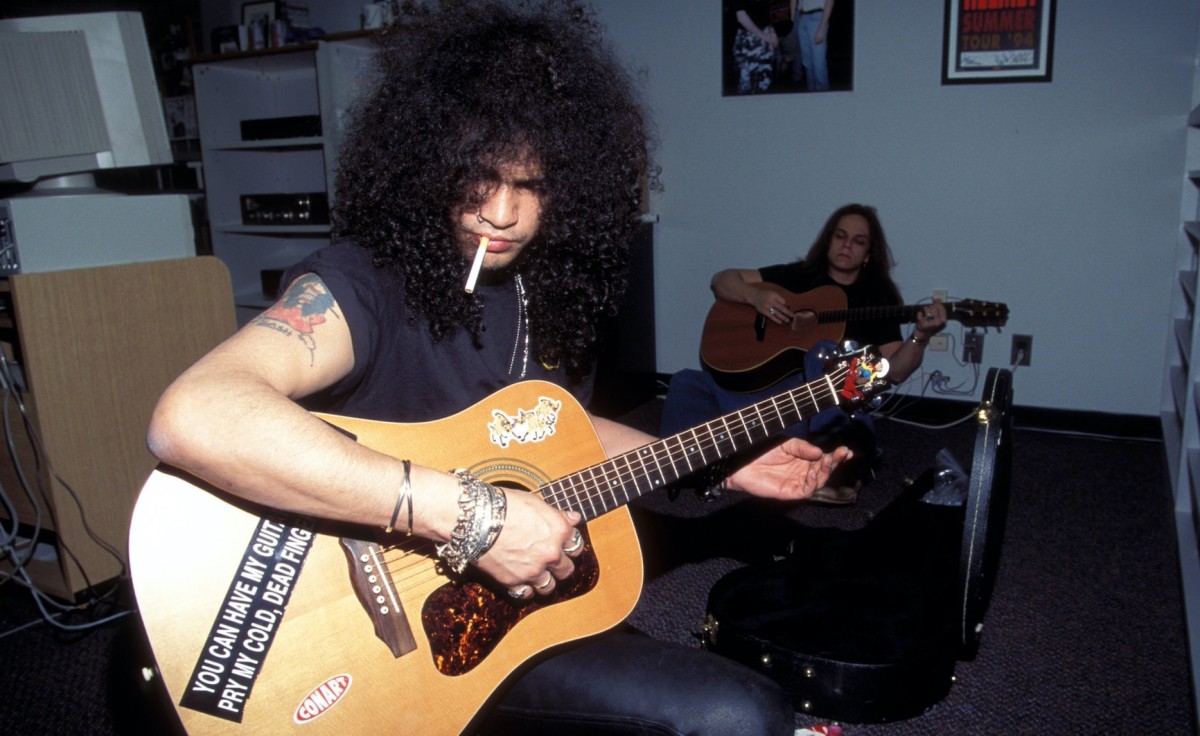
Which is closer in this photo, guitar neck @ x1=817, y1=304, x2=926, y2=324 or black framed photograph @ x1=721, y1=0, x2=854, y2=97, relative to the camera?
guitar neck @ x1=817, y1=304, x2=926, y2=324

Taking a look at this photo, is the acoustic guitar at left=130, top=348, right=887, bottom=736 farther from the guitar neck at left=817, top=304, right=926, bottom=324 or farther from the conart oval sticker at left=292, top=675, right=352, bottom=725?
the guitar neck at left=817, top=304, right=926, bottom=324

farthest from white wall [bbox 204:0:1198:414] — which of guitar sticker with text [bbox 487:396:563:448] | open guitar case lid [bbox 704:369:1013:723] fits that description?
guitar sticker with text [bbox 487:396:563:448]

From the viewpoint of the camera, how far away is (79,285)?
1.93 meters

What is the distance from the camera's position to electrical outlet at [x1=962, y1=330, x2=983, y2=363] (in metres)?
3.46

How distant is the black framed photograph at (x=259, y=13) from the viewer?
14.3 feet

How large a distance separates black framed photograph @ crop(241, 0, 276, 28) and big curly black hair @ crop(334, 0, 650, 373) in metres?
3.68

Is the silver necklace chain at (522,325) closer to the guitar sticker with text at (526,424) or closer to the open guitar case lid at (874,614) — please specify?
the guitar sticker with text at (526,424)

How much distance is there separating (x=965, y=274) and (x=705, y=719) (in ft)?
9.95

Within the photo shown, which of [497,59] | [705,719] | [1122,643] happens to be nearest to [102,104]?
[497,59]

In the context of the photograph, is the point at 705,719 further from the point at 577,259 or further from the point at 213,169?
the point at 213,169

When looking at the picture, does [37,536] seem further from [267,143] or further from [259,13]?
[259,13]

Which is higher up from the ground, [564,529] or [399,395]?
[399,395]

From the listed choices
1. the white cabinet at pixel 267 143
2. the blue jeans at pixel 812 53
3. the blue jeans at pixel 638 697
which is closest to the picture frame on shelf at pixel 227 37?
the white cabinet at pixel 267 143

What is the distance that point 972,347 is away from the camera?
3.48m
